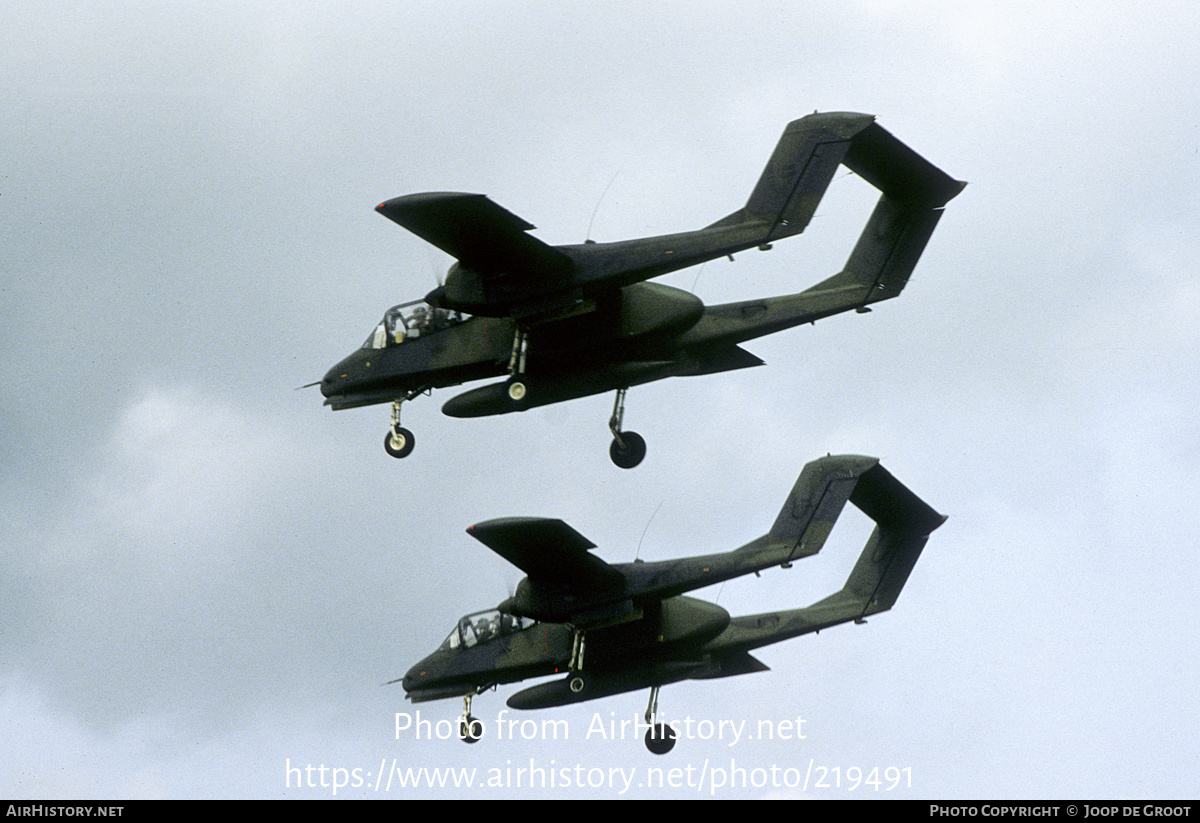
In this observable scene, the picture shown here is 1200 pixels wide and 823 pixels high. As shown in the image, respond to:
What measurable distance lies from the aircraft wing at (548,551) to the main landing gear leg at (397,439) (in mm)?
3104

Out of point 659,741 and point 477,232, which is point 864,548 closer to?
point 659,741

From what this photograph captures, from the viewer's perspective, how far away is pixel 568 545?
33.8 meters

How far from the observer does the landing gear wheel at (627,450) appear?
35.1m

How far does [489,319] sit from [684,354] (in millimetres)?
3623

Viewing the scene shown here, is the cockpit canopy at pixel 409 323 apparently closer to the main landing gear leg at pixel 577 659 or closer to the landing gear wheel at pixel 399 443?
the landing gear wheel at pixel 399 443

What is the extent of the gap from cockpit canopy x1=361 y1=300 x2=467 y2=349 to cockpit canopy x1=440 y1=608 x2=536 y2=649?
238 inches

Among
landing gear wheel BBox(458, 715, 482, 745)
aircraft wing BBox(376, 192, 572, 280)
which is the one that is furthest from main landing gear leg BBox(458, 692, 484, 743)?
aircraft wing BBox(376, 192, 572, 280)

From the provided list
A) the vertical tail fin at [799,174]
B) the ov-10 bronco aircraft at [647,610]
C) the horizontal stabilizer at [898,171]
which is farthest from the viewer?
the ov-10 bronco aircraft at [647,610]

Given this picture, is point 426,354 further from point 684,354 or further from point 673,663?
point 673,663

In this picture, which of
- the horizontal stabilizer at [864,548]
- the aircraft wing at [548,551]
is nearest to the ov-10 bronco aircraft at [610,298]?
the aircraft wing at [548,551]

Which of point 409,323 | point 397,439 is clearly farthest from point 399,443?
point 409,323

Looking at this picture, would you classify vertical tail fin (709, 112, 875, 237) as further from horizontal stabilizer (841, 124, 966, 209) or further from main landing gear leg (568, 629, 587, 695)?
main landing gear leg (568, 629, 587, 695)

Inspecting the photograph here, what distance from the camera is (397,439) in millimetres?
35625
